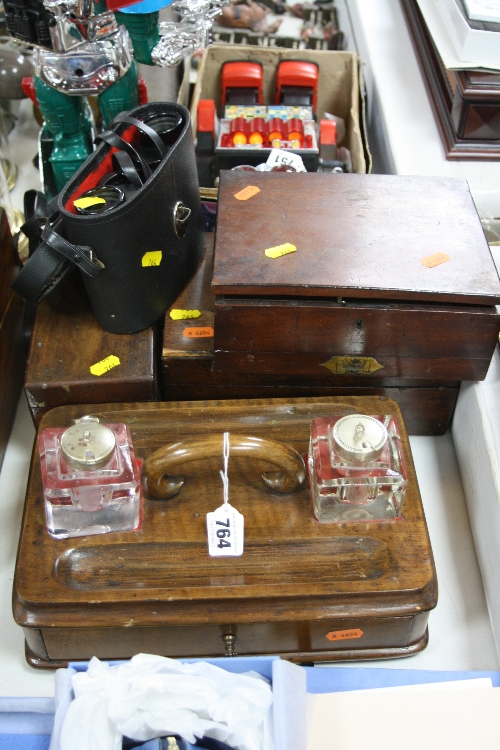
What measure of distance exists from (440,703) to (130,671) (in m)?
0.36

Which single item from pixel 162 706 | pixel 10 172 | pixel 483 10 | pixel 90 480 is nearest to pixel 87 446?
pixel 90 480

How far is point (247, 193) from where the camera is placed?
3.82 feet

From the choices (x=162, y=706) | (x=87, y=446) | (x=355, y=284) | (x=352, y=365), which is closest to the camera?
(x=162, y=706)

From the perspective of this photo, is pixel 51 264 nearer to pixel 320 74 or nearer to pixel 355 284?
pixel 355 284

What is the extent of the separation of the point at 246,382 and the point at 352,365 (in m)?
0.16

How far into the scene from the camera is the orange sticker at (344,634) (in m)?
0.95

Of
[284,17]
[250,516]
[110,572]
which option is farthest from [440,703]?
[284,17]

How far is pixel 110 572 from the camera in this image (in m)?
0.93

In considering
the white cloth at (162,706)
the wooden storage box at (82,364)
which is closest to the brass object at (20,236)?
the wooden storage box at (82,364)

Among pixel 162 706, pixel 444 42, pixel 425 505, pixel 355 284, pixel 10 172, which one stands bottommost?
pixel 425 505

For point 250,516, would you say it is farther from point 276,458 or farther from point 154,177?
point 154,177

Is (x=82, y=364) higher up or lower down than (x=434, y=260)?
lower down

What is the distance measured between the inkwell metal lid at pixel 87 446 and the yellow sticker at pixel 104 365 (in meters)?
0.19

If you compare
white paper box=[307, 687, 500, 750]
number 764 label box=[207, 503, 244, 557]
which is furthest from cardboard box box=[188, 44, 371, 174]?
white paper box=[307, 687, 500, 750]
